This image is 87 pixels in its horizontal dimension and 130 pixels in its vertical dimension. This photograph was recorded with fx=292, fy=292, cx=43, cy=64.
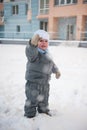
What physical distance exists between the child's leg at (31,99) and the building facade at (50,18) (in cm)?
635

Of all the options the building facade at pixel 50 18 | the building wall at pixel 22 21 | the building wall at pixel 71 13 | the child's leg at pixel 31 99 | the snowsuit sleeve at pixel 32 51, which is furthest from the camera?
the building wall at pixel 71 13

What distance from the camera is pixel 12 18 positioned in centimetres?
A: 923

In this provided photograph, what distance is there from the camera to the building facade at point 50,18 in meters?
8.91

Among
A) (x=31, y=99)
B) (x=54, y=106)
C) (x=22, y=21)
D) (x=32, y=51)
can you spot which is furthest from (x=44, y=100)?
(x=22, y=21)

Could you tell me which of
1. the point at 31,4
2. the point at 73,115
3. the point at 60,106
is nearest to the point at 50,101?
the point at 60,106

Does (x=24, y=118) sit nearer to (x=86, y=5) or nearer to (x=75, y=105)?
(x=75, y=105)

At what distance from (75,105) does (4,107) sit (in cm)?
52

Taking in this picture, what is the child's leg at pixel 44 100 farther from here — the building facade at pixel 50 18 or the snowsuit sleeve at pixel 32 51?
the building facade at pixel 50 18

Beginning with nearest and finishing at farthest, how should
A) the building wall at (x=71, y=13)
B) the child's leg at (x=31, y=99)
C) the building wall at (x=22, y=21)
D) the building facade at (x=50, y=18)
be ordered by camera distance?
1. the child's leg at (x=31, y=99)
2. the building wall at (x=22, y=21)
3. the building facade at (x=50, y=18)
4. the building wall at (x=71, y=13)

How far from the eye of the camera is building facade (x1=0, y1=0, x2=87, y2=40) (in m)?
8.91

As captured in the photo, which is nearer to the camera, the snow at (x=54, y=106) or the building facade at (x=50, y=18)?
the snow at (x=54, y=106)

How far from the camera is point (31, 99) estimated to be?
186 centimetres

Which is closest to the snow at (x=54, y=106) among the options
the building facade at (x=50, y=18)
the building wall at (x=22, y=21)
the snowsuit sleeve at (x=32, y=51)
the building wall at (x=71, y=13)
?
the snowsuit sleeve at (x=32, y=51)

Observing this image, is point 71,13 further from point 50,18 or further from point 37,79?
point 37,79
